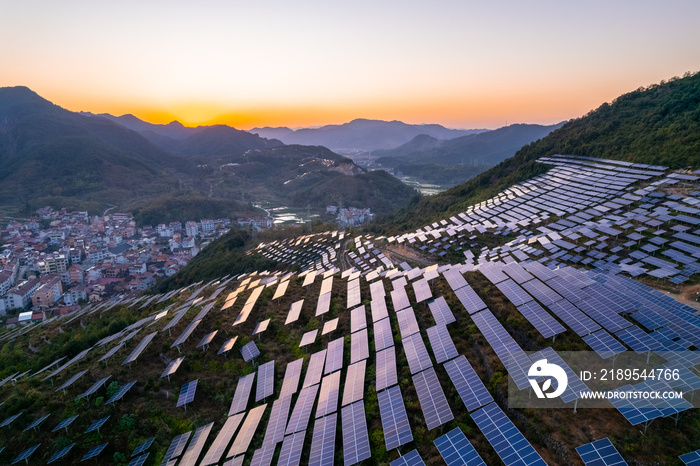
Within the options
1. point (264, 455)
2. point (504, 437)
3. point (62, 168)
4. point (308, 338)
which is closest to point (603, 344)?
point (504, 437)

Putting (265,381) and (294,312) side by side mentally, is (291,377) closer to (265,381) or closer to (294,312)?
(265,381)

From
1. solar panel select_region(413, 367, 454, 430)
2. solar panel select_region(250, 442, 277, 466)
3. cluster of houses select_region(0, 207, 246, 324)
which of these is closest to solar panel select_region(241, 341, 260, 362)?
solar panel select_region(250, 442, 277, 466)

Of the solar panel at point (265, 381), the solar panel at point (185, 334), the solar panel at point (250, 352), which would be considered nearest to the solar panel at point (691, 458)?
the solar panel at point (265, 381)

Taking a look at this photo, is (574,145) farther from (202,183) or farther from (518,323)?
(202,183)

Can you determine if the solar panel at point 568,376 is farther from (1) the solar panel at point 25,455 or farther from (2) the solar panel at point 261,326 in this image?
(1) the solar panel at point 25,455

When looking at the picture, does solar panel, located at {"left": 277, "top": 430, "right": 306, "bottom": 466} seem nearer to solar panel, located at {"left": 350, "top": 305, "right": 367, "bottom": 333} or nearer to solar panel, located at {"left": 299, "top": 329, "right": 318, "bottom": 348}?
solar panel, located at {"left": 299, "top": 329, "right": 318, "bottom": 348}

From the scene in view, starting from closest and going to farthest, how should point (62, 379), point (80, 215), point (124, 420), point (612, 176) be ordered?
point (124, 420) → point (62, 379) → point (612, 176) → point (80, 215)

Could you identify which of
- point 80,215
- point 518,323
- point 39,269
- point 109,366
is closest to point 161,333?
point 109,366
